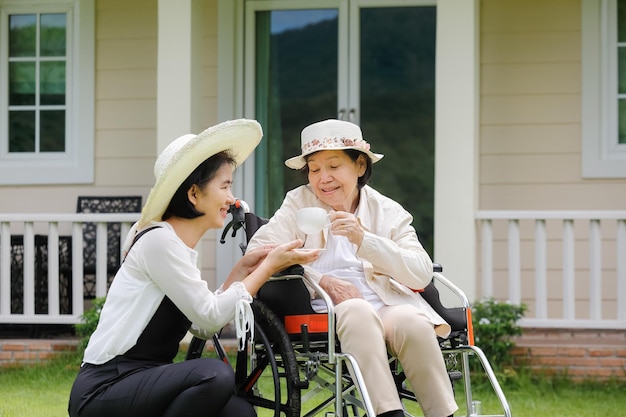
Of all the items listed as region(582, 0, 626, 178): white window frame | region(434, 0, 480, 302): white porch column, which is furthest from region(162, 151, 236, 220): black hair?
region(582, 0, 626, 178): white window frame

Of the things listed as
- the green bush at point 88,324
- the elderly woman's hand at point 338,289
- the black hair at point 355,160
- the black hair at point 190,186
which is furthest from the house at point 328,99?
the black hair at point 190,186

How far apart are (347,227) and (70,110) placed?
4393mm

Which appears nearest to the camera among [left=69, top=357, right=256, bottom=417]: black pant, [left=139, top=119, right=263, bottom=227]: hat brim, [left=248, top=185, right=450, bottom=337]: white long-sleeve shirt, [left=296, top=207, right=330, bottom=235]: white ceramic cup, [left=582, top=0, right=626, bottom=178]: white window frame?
[left=69, top=357, right=256, bottom=417]: black pant

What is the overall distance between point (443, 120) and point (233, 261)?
77.1 inches

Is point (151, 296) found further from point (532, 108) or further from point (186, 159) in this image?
point (532, 108)

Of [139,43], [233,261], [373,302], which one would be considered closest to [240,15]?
[139,43]

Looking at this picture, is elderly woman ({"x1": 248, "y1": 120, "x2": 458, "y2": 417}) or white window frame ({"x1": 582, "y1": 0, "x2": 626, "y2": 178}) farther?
white window frame ({"x1": 582, "y1": 0, "x2": 626, "y2": 178})

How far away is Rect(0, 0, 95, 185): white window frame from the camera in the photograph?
7.64 m

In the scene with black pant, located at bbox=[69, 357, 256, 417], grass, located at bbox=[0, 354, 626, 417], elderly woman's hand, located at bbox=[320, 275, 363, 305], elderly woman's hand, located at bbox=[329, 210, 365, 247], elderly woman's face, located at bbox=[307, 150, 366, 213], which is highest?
elderly woman's face, located at bbox=[307, 150, 366, 213]

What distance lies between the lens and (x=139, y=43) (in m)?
7.65

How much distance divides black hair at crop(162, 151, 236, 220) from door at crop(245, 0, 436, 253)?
398 centimetres

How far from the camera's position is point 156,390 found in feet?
10.7

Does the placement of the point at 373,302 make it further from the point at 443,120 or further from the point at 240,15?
the point at 240,15

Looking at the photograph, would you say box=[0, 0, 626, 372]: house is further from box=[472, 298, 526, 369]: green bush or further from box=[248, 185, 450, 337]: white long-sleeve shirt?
box=[248, 185, 450, 337]: white long-sleeve shirt
